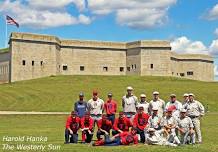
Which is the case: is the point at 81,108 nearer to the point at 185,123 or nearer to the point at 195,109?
the point at 185,123

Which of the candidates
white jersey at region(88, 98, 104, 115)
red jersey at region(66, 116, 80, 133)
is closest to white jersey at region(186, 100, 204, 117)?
white jersey at region(88, 98, 104, 115)

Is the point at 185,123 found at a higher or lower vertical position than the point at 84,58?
lower

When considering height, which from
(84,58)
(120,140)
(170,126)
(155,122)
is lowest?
(120,140)

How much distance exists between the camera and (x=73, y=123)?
640 inches

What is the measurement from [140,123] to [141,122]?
53 millimetres

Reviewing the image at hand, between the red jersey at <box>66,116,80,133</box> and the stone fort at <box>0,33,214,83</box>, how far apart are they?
5207cm

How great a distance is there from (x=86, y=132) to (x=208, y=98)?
30.1 meters

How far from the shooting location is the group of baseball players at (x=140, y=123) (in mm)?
15500

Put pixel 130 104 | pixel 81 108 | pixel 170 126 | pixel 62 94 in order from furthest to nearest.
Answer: pixel 62 94 → pixel 130 104 → pixel 81 108 → pixel 170 126

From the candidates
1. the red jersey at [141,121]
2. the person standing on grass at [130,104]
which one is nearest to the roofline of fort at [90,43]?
the person standing on grass at [130,104]

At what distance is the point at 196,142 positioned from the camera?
54.0 feet

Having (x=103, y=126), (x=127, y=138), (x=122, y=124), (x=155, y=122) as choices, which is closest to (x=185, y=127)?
(x=155, y=122)

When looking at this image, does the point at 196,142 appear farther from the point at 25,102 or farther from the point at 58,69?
the point at 58,69

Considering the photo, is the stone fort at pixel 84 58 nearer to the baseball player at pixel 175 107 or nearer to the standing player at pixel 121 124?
the baseball player at pixel 175 107
